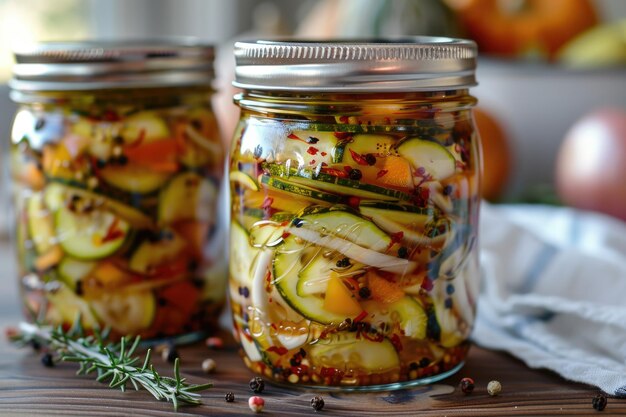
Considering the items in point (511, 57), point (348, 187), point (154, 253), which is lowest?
point (154, 253)

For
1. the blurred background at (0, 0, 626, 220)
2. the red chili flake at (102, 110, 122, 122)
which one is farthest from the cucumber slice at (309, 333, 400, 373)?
the blurred background at (0, 0, 626, 220)

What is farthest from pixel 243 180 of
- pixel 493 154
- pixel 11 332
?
pixel 493 154

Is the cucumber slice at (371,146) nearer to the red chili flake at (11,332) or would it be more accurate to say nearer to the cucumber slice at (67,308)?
the cucumber slice at (67,308)

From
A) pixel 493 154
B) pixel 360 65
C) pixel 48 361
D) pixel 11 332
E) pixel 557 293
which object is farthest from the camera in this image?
pixel 493 154

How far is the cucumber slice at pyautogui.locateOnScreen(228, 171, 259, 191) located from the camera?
2.82 feet

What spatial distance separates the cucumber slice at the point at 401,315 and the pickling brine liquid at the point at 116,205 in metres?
0.28

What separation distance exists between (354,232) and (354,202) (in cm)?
3

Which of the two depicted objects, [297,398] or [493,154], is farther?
[493,154]

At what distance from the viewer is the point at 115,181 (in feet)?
3.13

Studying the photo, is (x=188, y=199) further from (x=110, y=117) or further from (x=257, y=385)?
(x=257, y=385)

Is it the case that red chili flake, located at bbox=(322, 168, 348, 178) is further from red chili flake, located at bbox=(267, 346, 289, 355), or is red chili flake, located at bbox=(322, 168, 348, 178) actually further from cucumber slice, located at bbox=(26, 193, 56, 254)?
cucumber slice, located at bbox=(26, 193, 56, 254)

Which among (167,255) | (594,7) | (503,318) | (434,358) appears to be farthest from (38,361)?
(594,7)

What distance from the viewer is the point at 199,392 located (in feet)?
2.86

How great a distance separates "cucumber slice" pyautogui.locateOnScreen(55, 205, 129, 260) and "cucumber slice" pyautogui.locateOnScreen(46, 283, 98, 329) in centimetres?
5
